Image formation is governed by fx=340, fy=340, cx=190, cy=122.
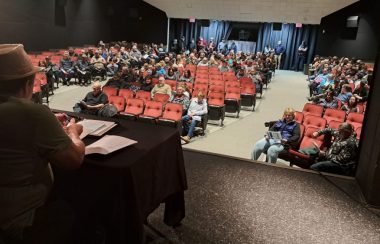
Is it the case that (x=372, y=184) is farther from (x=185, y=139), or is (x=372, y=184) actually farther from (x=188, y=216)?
(x=185, y=139)

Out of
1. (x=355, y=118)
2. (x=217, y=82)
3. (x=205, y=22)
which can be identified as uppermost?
(x=205, y=22)

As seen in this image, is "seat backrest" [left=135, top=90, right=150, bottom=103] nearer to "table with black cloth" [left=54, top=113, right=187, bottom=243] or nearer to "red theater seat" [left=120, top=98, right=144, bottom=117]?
"red theater seat" [left=120, top=98, right=144, bottom=117]

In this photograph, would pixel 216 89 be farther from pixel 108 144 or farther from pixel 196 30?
pixel 196 30

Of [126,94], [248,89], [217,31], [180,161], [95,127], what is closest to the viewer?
[95,127]

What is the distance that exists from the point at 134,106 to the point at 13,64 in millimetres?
5491

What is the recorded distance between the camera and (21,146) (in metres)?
1.45

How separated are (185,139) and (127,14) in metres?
15.5

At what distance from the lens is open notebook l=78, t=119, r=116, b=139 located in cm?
206

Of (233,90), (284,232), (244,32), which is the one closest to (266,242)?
(284,232)

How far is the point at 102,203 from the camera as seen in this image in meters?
1.86

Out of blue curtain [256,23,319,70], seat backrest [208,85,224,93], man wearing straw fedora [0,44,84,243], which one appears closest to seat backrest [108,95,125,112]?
seat backrest [208,85,224,93]

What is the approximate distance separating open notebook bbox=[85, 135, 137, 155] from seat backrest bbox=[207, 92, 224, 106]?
19.2ft

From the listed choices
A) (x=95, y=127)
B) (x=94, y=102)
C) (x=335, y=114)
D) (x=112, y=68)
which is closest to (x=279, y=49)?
(x=112, y=68)

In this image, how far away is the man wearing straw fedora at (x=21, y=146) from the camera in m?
1.43
